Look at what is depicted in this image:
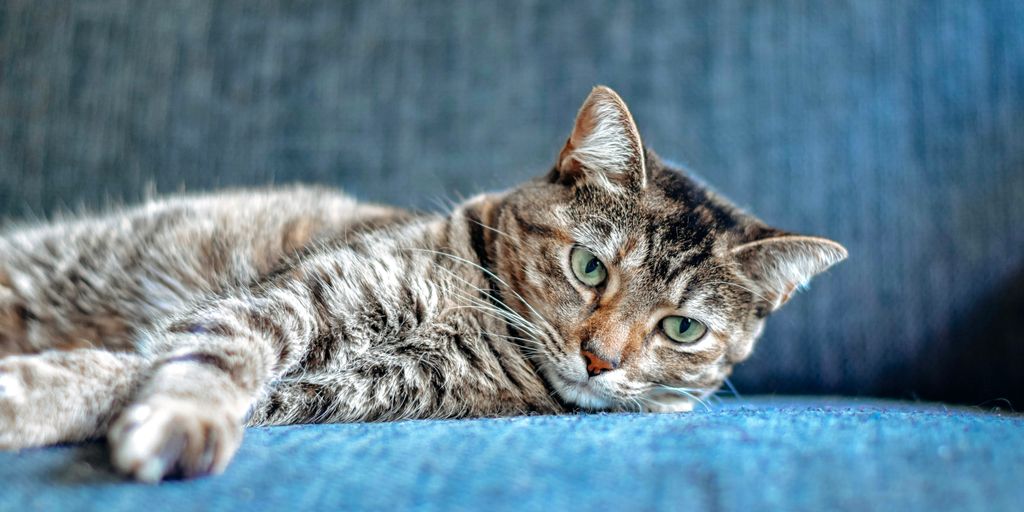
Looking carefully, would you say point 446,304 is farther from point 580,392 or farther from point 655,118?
point 655,118

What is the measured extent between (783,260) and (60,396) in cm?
112

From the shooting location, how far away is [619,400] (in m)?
1.19

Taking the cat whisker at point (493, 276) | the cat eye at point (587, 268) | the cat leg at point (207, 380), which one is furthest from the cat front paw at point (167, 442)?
the cat eye at point (587, 268)

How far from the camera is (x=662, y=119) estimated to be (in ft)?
5.90

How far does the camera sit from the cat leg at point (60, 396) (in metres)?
0.84

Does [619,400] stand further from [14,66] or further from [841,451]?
[14,66]

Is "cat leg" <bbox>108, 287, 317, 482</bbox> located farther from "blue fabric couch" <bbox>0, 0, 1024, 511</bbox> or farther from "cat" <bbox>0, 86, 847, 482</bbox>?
"blue fabric couch" <bbox>0, 0, 1024, 511</bbox>

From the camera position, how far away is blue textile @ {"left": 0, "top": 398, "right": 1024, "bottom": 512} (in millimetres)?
683

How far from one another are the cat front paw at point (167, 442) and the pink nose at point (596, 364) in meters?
0.55

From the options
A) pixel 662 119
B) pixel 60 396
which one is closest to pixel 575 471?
pixel 60 396

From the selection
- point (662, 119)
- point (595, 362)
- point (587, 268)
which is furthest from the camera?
point (662, 119)

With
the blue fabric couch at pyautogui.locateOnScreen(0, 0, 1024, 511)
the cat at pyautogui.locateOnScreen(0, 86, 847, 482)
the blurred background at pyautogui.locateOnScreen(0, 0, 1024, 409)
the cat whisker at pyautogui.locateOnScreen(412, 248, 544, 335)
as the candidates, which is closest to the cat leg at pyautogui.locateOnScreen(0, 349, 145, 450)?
the cat at pyautogui.locateOnScreen(0, 86, 847, 482)

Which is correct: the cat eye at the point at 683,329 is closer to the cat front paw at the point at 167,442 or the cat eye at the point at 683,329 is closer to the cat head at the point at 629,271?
the cat head at the point at 629,271

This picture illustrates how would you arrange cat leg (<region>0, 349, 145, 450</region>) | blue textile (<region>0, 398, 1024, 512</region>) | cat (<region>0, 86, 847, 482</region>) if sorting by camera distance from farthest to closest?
cat (<region>0, 86, 847, 482</region>)
cat leg (<region>0, 349, 145, 450</region>)
blue textile (<region>0, 398, 1024, 512</region>)
